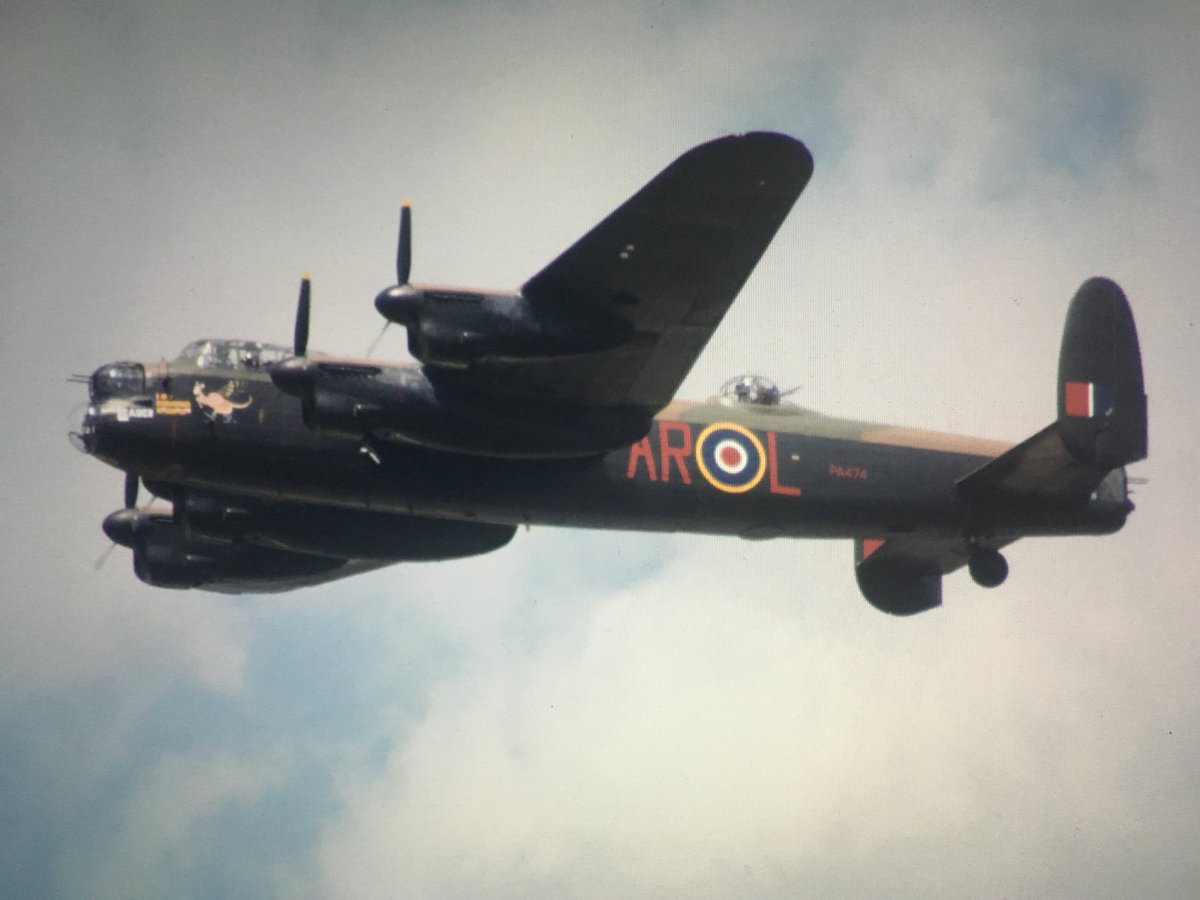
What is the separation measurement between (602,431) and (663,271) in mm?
2467

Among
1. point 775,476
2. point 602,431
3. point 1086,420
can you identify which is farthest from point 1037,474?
point 602,431

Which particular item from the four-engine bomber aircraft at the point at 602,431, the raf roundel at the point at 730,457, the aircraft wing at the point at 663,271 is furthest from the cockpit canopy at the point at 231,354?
the raf roundel at the point at 730,457

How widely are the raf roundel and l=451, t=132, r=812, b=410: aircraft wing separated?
1.33 meters

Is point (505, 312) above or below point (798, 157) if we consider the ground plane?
below

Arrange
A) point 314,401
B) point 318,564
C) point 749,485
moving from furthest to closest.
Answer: point 318,564 < point 749,485 < point 314,401

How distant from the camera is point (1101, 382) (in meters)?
23.2

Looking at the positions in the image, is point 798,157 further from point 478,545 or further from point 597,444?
point 478,545

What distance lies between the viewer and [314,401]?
19.7m

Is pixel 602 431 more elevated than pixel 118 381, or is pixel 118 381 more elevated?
pixel 118 381

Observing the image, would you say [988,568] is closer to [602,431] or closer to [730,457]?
[730,457]

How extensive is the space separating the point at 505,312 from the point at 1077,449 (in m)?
8.72

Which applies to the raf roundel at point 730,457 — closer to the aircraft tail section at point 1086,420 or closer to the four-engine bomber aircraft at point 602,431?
the four-engine bomber aircraft at point 602,431

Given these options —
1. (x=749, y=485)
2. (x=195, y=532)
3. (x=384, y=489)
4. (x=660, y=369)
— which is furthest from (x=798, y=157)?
(x=195, y=532)

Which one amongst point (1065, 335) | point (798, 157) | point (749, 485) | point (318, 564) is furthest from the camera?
point (318, 564)
